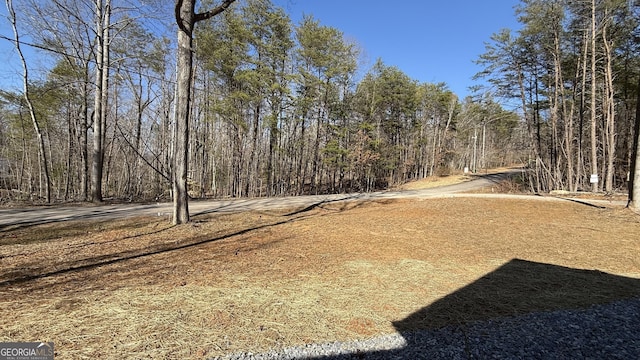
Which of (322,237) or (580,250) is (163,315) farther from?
(580,250)

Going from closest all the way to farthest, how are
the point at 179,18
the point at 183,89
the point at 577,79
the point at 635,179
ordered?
the point at 179,18, the point at 183,89, the point at 635,179, the point at 577,79

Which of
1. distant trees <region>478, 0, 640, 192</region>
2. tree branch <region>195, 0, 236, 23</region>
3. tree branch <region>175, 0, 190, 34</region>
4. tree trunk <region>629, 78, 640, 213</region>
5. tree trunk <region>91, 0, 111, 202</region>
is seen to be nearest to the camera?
tree branch <region>175, 0, 190, 34</region>

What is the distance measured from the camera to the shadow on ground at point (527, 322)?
2236 millimetres

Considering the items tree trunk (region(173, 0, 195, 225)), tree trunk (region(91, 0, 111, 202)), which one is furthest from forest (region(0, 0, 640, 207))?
tree trunk (region(173, 0, 195, 225))

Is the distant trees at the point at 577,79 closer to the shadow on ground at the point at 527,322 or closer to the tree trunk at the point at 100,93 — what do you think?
the shadow on ground at the point at 527,322

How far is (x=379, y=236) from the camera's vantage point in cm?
647

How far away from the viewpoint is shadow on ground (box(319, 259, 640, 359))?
2.24m

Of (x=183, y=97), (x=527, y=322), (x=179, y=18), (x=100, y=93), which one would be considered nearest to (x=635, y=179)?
(x=527, y=322)

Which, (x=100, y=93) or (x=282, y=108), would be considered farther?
(x=282, y=108)

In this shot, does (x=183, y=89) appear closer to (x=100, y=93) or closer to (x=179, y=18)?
(x=179, y=18)

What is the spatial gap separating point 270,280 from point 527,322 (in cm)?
272

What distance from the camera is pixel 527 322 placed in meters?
2.72

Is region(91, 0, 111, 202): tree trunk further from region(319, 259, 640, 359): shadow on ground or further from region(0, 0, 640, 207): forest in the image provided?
region(319, 259, 640, 359): shadow on ground

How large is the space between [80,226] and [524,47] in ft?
71.4
